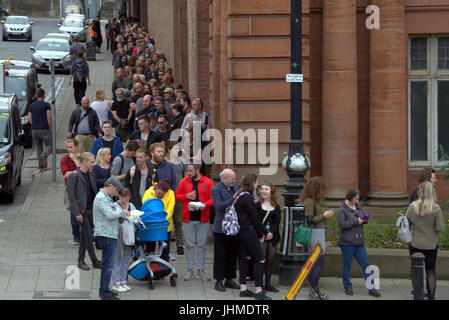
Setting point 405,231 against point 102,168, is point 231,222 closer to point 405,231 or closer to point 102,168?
point 405,231

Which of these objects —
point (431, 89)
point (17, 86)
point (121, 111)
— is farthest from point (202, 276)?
point (17, 86)

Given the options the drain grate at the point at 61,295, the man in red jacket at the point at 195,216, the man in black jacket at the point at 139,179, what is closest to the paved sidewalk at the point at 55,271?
the drain grate at the point at 61,295

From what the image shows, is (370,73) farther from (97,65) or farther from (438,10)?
(97,65)

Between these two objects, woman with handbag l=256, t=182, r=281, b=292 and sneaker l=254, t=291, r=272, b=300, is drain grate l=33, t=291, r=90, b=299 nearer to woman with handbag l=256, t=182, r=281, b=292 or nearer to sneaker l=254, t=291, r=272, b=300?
sneaker l=254, t=291, r=272, b=300

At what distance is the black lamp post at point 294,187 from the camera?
1308 cm

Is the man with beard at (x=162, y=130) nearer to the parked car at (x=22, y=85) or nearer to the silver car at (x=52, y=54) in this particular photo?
the parked car at (x=22, y=85)

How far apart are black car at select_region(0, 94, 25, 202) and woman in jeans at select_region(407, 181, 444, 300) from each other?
33.8ft

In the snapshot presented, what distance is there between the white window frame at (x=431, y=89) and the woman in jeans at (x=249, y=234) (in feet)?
18.0

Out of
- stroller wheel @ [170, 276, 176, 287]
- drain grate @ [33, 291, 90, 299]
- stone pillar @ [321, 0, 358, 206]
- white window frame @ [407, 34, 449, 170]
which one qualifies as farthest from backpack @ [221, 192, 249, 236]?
white window frame @ [407, 34, 449, 170]

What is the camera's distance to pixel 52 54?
144 ft

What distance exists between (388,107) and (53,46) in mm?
30439

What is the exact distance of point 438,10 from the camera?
17.0m

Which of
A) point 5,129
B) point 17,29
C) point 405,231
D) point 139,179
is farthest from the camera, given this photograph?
point 17,29

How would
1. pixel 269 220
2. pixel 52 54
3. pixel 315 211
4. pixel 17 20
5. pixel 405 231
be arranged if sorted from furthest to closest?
pixel 17 20
pixel 52 54
pixel 269 220
pixel 315 211
pixel 405 231
